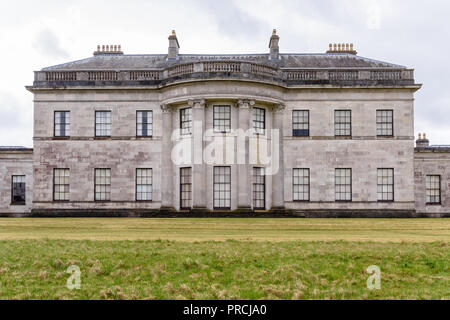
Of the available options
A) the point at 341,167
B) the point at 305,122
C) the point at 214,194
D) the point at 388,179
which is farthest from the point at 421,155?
the point at 214,194

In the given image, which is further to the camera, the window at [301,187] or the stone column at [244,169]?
the window at [301,187]

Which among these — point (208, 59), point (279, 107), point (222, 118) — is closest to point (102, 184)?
point (222, 118)

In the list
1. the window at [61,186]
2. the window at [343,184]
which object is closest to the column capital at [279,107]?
the window at [343,184]

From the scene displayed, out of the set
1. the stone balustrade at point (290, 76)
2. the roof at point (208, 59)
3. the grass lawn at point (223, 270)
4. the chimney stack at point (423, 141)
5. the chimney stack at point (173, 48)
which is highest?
the chimney stack at point (173, 48)

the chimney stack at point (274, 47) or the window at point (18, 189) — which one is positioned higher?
the chimney stack at point (274, 47)

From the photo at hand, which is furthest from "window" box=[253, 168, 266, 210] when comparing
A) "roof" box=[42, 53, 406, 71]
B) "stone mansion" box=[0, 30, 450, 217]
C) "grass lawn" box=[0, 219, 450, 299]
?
"grass lawn" box=[0, 219, 450, 299]

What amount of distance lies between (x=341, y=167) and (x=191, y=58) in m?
14.5

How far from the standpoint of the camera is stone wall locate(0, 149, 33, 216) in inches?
1341

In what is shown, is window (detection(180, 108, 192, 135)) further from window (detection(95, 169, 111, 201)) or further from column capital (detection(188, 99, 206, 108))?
window (detection(95, 169, 111, 201))

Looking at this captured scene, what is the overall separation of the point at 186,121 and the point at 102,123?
6.17 meters

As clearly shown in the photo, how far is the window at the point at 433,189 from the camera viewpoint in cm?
3341

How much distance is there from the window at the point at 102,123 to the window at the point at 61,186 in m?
3.50

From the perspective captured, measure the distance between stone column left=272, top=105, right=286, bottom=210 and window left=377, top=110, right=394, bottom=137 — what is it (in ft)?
22.2

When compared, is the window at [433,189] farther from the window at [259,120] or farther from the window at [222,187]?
the window at [222,187]
